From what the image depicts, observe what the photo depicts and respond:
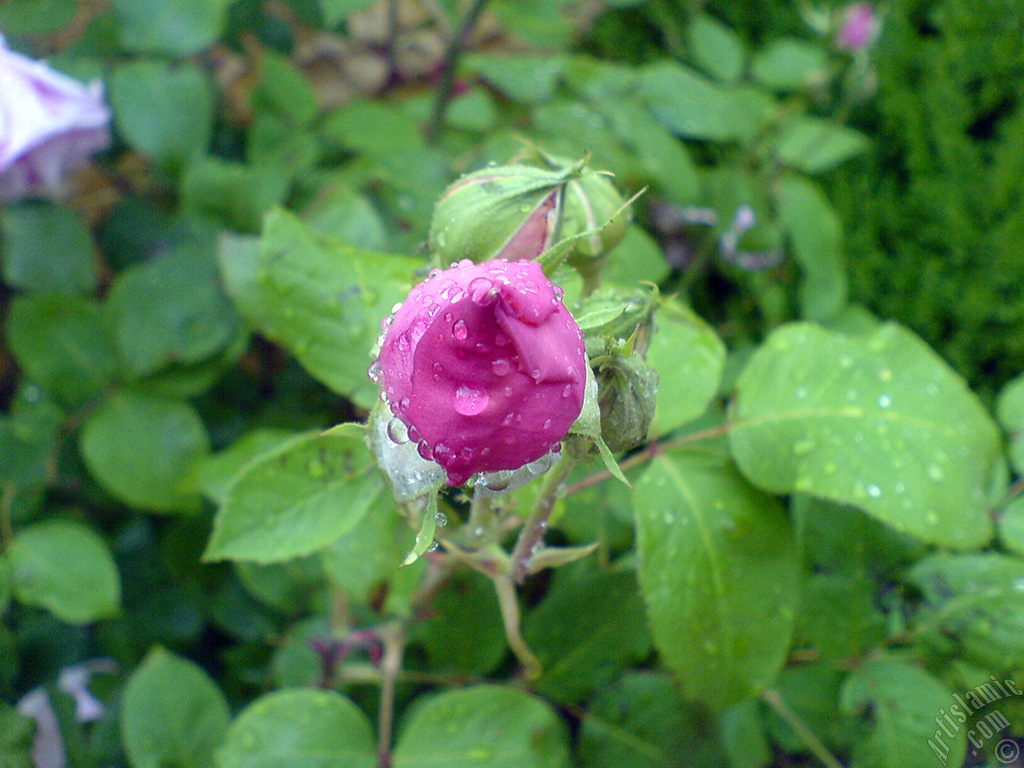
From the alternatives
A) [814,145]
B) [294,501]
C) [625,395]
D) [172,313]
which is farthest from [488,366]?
[814,145]

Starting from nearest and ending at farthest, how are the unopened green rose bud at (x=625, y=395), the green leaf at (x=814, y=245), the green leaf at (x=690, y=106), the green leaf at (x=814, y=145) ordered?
the unopened green rose bud at (x=625, y=395)
the green leaf at (x=690, y=106)
the green leaf at (x=814, y=245)
the green leaf at (x=814, y=145)

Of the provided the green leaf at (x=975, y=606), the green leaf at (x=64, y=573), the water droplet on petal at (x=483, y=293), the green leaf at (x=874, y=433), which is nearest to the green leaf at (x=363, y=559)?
the green leaf at (x=64, y=573)

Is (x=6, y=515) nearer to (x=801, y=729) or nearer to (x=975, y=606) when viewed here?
(x=801, y=729)

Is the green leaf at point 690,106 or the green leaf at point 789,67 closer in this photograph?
the green leaf at point 690,106

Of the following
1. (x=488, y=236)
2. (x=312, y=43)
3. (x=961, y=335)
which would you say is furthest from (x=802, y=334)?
(x=312, y=43)

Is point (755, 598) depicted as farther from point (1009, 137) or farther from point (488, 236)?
point (1009, 137)

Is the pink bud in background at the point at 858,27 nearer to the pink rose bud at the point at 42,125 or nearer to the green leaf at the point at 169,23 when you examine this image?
the green leaf at the point at 169,23

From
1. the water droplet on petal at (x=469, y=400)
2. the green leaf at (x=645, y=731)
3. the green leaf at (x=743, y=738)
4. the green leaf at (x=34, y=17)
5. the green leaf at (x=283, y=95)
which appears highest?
the green leaf at (x=34, y=17)
